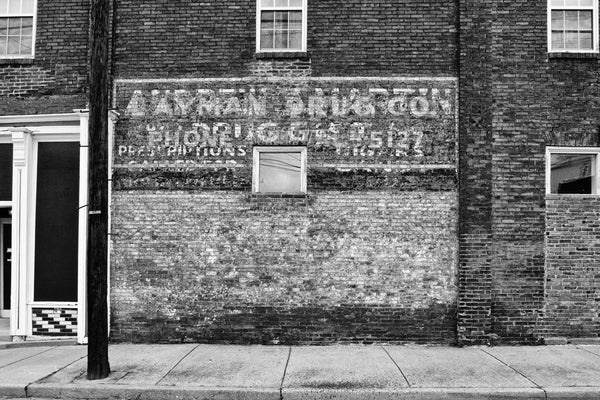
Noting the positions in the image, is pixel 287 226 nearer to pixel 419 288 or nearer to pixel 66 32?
pixel 419 288

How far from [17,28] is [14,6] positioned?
40 cm

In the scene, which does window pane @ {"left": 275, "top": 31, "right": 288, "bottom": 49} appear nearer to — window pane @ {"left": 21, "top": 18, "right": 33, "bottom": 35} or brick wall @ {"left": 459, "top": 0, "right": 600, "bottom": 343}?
brick wall @ {"left": 459, "top": 0, "right": 600, "bottom": 343}

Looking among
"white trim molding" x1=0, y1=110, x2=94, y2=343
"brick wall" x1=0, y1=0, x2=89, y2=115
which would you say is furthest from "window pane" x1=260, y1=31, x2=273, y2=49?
"white trim molding" x1=0, y1=110, x2=94, y2=343

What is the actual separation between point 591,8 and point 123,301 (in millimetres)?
9737

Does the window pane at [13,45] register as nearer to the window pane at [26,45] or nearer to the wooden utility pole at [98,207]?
the window pane at [26,45]

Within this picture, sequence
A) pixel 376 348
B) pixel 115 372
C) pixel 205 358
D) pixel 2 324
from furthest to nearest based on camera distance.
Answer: pixel 2 324, pixel 376 348, pixel 205 358, pixel 115 372

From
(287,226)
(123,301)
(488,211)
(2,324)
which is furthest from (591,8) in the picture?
(2,324)

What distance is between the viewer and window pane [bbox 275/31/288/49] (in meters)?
9.41

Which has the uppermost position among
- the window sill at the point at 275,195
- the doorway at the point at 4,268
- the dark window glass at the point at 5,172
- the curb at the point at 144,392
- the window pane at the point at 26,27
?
the window pane at the point at 26,27

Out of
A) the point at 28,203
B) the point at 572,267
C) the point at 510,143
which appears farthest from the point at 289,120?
the point at 572,267

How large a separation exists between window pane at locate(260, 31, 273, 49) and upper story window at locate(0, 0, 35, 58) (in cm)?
421

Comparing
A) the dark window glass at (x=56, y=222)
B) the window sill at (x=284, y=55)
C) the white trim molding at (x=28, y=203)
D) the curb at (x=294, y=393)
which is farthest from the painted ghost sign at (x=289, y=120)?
the curb at (x=294, y=393)

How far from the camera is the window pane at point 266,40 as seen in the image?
941 centimetres

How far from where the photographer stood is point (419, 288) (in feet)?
29.2
